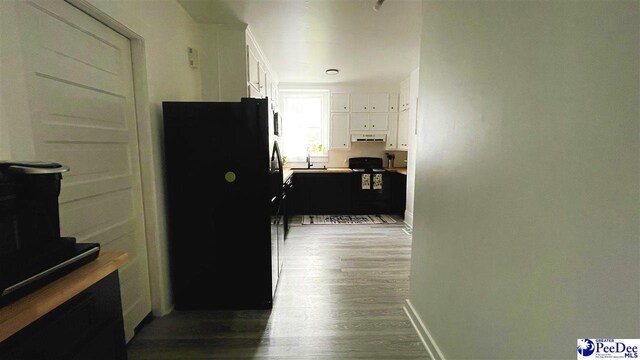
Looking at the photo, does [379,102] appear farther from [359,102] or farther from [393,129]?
[393,129]

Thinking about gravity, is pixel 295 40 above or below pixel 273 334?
above

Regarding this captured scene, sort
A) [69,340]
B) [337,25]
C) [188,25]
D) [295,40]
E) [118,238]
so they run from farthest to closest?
[295,40] < [337,25] < [188,25] < [118,238] < [69,340]

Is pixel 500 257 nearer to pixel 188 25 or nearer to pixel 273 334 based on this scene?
pixel 273 334

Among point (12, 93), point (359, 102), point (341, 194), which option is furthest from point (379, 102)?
point (12, 93)

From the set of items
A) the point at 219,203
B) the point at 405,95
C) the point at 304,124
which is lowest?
the point at 219,203

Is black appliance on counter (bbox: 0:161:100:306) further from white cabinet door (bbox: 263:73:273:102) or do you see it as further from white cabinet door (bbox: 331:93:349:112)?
white cabinet door (bbox: 331:93:349:112)

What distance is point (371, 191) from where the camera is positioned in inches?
189

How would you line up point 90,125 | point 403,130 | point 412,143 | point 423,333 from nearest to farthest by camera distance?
point 90,125
point 423,333
point 412,143
point 403,130

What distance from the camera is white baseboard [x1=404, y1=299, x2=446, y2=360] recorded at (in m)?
1.55

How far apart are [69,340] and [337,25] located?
2.78 meters

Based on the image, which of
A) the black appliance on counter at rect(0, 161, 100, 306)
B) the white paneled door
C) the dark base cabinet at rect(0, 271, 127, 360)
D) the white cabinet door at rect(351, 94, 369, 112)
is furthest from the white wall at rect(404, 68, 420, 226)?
the black appliance on counter at rect(0, 161, 100, 306)

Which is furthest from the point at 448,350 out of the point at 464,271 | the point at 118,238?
the point at 118,238

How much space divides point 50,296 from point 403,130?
477 cm

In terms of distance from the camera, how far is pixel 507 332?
996 mm
